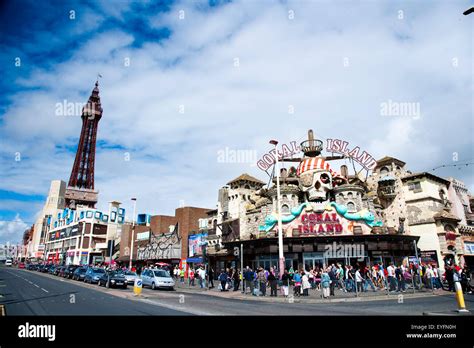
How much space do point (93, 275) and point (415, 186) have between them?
39.7 meters

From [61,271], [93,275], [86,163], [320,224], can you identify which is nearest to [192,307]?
[93,275]

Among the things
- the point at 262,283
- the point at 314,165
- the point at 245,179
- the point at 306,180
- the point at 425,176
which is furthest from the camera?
the point at 245,179

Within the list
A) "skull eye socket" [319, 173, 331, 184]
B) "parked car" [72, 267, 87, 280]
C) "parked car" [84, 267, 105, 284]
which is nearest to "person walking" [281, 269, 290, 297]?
"skull eye socket" [319, 173, 331, 184]

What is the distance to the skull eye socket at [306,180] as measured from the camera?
34.2 meters

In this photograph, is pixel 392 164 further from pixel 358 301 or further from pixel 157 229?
pixel 157 229

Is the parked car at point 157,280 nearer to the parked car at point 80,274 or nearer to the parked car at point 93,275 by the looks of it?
the parked car at point 93,275

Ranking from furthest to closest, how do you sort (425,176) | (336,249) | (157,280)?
(425,176) < (336,249) < (157,280)

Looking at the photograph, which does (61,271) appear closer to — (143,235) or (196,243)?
(196,243)

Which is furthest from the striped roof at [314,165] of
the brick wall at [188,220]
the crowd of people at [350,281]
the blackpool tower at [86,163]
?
the blackpool tower at [86,163]

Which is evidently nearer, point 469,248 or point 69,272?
point 69,272

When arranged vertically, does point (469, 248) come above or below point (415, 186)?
below

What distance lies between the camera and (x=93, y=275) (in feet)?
92.8

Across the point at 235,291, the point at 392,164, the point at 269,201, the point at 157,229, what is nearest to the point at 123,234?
the point at 157,229

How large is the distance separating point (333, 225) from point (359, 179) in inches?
348
